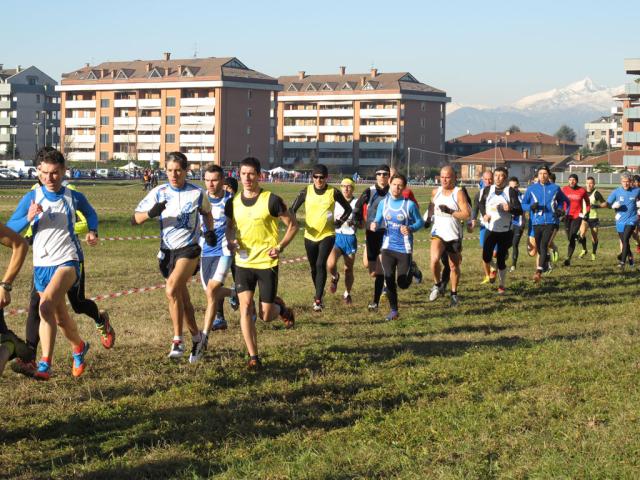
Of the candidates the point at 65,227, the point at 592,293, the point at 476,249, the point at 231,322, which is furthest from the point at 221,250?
the point at 476,249

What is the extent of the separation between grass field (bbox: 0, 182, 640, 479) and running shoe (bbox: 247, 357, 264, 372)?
166mm

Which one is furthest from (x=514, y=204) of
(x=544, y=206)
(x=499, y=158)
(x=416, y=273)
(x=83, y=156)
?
(x=83, y=156)

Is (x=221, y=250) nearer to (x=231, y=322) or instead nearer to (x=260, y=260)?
(x=231, y=322)

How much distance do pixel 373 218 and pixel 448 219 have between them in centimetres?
126

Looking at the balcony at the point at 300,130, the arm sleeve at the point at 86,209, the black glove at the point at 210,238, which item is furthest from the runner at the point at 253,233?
the balcony at the point at 300,130

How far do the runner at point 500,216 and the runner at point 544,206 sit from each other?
1.66 meters

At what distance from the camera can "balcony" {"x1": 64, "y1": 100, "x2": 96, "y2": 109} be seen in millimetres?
152000

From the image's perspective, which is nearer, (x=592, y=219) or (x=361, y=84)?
(x=592, y=219)

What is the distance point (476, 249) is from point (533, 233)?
7181mm

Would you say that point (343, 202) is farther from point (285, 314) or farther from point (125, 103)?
point (125, 103)

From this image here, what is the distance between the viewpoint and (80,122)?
153250 mm

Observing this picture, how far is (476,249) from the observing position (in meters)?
26.4

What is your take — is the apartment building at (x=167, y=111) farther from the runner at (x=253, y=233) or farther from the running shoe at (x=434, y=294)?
the runner at (x=253, y=233)

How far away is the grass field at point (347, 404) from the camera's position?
682 cm
